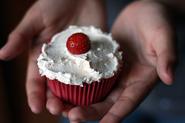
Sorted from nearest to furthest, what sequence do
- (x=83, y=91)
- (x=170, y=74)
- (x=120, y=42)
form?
(x=170, y=74) < (x=83, y=91) < (x=120, y=42)

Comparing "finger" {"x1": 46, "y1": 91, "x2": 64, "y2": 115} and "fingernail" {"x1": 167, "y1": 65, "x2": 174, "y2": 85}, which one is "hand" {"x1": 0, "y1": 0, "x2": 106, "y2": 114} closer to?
"finger" {"x1": 46, "y1": 91, "x2": 64, "y2": 115}

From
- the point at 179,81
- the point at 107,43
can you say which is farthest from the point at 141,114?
the point at 107,43

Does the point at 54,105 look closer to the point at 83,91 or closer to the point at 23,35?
the point at 83,91

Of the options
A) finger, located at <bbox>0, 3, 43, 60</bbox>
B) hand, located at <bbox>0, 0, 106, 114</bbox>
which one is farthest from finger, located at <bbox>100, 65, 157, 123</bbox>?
finger, located at <bbox>0, 3, 43, 60</bbox>

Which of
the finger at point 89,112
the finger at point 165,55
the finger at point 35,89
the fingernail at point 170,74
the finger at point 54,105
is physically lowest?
the finger at point 89,112

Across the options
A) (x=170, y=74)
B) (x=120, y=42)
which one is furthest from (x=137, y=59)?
(x=170, y=74)

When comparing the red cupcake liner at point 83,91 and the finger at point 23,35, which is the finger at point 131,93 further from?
the finger at point 23,35

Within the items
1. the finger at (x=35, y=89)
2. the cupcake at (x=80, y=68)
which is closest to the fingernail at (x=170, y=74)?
the cupcake at (x=80, y=68)
